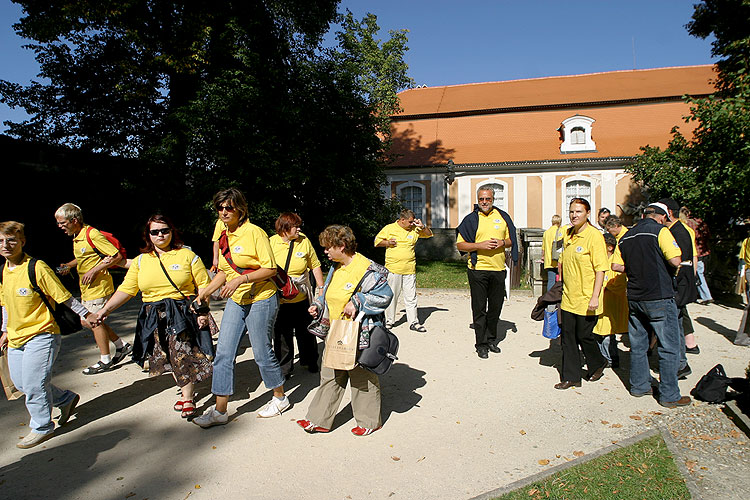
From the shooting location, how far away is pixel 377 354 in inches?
161

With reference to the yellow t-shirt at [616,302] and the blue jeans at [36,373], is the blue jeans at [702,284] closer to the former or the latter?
the yellow t-shirt at [616,302]

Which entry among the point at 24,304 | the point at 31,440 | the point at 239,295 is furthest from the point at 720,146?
the point at 31,440

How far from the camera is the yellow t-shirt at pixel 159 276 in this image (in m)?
4.65

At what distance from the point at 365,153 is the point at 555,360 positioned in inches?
558

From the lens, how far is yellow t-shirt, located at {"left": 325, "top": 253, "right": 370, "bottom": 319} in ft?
13.7

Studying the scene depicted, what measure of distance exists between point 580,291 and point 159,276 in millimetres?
4259

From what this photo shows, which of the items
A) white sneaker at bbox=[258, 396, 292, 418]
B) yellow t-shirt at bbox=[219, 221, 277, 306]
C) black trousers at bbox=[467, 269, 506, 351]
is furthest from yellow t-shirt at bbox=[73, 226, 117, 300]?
black trousers at bbox=[467, 269, 506, 351]

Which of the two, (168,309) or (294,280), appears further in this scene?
(294,280)

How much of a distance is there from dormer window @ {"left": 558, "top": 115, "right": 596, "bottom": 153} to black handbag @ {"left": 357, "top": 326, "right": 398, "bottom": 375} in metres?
23.2

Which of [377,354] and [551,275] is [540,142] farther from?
[377,354]

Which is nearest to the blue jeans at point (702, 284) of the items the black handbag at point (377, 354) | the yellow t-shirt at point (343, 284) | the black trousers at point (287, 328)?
the black trousers at point (287, 328)

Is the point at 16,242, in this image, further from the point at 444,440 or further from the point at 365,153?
the point at 365,153

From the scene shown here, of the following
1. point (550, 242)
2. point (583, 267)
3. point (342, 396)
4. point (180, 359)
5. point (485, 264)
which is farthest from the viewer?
point (550, 242)

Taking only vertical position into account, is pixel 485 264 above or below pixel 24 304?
below
